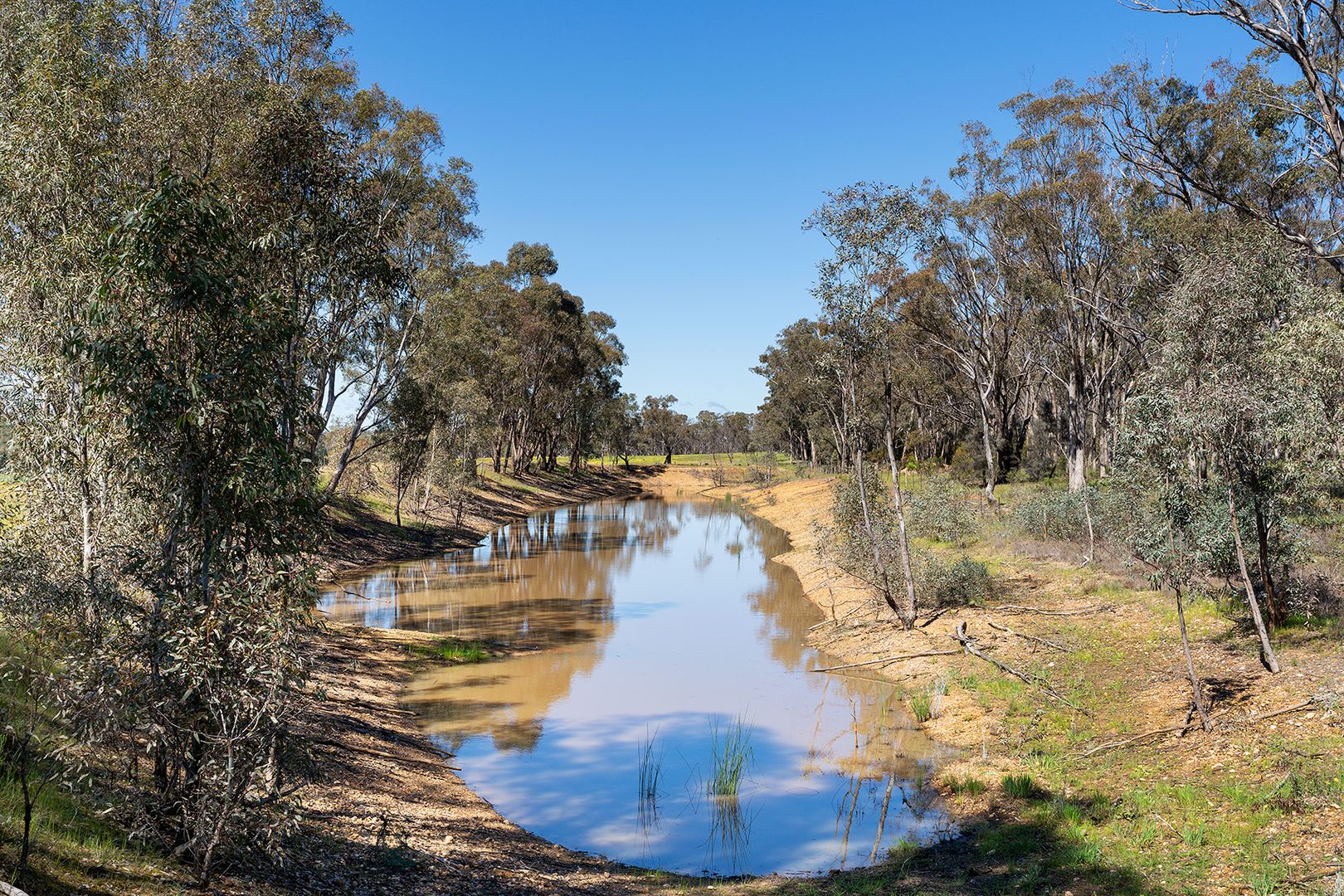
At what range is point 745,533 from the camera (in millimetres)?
51562

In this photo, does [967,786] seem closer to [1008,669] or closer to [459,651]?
[1008,669]

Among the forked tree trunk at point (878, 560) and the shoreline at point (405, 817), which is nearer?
the shoreline at point (405, 817)

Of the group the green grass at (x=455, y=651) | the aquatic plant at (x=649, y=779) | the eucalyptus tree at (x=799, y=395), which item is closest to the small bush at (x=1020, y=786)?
the aquatic plant at (x=649, y=779)

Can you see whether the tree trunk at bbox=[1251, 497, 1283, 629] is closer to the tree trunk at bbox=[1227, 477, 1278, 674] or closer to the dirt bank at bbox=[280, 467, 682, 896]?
the tree trunk at bbox=[1227, 477, 1278, 674]

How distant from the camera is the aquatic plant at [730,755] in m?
12.8

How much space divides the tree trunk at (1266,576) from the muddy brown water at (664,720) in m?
6.25

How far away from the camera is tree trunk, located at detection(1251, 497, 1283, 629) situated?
1282 cm

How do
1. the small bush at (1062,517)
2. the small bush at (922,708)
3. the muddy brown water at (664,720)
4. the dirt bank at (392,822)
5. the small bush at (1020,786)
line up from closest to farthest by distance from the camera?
the dirt bank at (392,822) < the small bush at (1020,786) < the muddy brown water at (664,720) < the small bush at (922,708) < the small bush at (1062,517)

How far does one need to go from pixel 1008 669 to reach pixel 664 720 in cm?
713

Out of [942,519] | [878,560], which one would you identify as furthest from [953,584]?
[942,519]

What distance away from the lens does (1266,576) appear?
13.3 metres

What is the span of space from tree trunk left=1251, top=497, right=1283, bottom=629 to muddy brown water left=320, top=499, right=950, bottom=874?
6.25 meters

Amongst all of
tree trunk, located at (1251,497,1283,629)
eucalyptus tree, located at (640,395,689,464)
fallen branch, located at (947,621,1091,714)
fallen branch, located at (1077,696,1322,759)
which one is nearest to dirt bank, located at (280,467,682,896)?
fallen branch, located at (1077,696,1322,759)

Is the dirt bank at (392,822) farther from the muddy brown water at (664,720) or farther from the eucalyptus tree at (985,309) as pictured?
the eucalyptus tree at (985,309)
